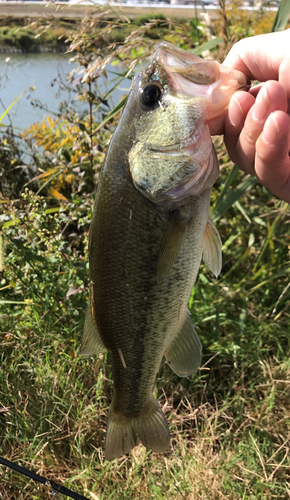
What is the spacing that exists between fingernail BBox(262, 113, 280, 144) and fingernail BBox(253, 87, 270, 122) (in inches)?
1.8

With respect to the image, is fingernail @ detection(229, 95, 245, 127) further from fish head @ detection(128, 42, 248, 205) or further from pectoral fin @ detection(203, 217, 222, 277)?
pectoral fin @ detection(203, 217, 222, 277)

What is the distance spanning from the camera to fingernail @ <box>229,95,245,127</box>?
1242 millimetres

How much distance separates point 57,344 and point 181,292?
143cm

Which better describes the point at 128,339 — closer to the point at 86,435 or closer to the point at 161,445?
the point at 161,445

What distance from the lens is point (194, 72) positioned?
3.92 feet

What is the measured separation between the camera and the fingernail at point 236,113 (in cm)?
124

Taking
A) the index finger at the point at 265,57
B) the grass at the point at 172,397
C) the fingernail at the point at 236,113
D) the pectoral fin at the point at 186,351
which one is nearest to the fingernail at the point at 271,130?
the fingernail at the point at 236,113

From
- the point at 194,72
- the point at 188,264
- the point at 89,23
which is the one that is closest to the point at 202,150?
the point at 194,72

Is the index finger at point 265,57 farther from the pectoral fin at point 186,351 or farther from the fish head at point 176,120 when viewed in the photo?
the pectoral fin at point 186,351

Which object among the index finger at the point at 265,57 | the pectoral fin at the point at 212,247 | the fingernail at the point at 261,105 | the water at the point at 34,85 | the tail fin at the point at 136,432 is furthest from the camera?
the water at the point at 34,85

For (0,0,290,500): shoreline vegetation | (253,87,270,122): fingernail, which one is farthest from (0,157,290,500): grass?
(253,87,270,122): fingernail

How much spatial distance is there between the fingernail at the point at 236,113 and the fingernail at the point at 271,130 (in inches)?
5.3

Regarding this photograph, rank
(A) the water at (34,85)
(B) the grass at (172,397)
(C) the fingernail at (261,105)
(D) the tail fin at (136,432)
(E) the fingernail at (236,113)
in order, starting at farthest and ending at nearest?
(A) the water at (34,85), (B) the grass at (172,397), (D) the tail fin at (136,432), (E) the fingernail at (236,113), (C) the fingernail at (261,105)

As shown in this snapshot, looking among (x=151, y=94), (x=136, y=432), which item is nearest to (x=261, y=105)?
(x=151, y=94)
